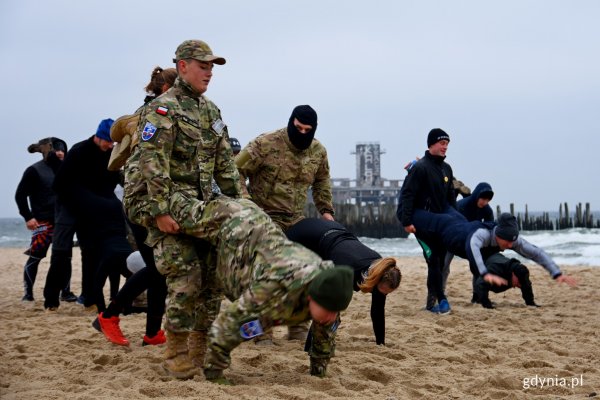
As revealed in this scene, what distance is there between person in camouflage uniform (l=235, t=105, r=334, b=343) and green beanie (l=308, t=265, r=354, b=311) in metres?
2.13

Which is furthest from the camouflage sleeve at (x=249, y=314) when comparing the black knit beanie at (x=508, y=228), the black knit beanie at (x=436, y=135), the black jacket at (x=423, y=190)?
the black knit beanie at (x=436, y=135)

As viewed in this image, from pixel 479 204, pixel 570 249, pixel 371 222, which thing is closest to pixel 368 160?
pixel 371 222

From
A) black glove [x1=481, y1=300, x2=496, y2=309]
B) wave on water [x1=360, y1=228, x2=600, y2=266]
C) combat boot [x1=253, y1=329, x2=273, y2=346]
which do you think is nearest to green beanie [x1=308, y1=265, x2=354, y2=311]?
combat boot [x1=253, y1=329, x2=273, y2=346]

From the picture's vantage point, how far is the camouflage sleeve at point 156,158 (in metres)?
4.27

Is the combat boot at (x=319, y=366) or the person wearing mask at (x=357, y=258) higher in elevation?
the person wearing mask at (x=357, y=258)

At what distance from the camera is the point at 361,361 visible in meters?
5.08

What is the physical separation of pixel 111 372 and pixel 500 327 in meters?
3.83

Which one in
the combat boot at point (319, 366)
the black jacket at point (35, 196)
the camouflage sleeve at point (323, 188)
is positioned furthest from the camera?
the black jacket at point (35, 196)

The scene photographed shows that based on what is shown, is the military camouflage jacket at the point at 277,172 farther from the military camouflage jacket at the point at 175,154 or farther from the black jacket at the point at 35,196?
the black jacket at the point at 35,196

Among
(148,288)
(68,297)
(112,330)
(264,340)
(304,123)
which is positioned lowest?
(68,297)

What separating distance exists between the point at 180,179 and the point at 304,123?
→ 1607mm

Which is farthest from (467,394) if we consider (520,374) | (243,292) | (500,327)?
(500,327)
